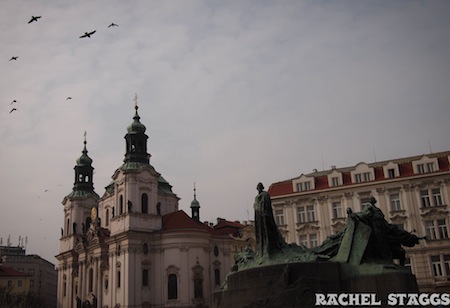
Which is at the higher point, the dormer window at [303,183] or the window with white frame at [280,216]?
the dormer window at [303,183]

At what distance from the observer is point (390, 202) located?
3697cm

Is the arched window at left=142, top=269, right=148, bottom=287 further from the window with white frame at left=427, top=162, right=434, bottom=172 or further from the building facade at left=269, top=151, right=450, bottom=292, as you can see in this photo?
the window with white frame at left=427, top=162, right=434, bottom=172

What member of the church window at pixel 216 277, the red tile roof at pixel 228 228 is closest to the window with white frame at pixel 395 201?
the church window at pixel 216 277

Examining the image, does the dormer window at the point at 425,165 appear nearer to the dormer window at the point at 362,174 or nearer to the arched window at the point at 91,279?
the dormer window at the point at 362,174

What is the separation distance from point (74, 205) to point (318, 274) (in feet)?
172

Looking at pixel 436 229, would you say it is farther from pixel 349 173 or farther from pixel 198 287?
pixel 198 287

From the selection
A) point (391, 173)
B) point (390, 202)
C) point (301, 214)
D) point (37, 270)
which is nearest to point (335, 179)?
point (301, 214)

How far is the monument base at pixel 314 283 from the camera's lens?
12852 mm

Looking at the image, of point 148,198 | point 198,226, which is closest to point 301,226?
point 198,226

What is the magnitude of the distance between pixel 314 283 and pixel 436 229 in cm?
2486

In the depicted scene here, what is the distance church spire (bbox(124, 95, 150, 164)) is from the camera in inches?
2117

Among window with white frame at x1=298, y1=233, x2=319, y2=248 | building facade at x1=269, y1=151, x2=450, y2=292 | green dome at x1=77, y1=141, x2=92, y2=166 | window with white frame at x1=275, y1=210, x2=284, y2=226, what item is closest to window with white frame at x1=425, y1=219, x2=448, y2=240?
building facade at x1=269, y1=151, x2=450, y2=292

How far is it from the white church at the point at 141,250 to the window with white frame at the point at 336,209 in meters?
16.5

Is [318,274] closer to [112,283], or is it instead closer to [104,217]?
[112,283]
